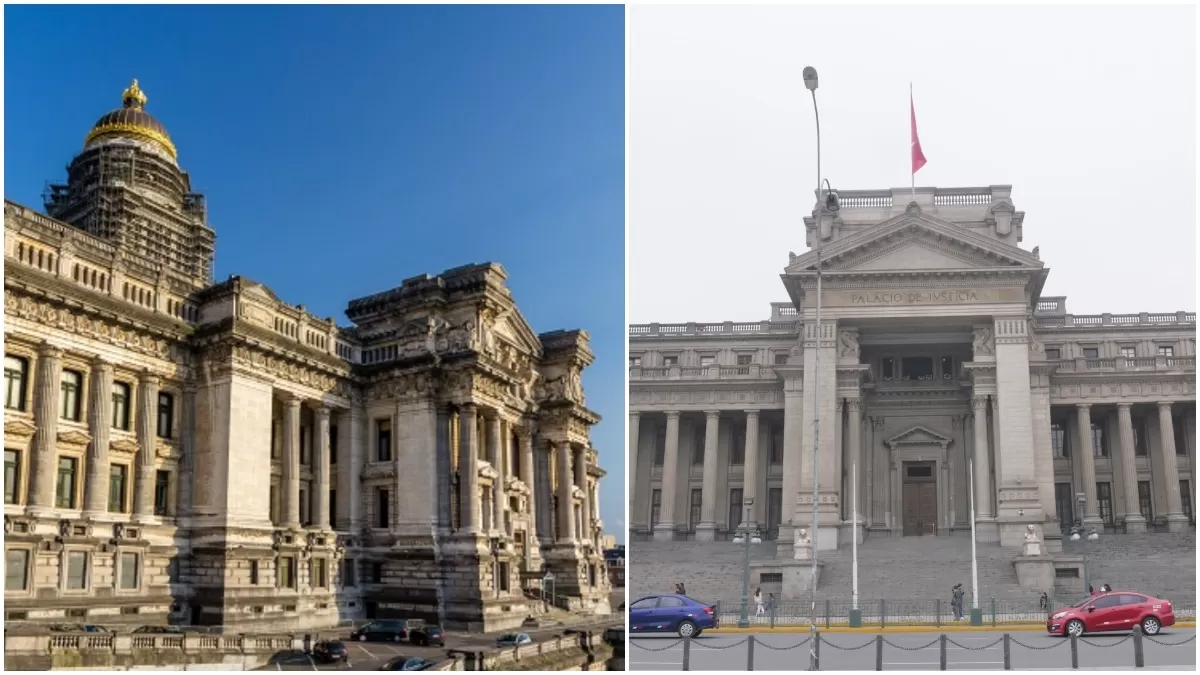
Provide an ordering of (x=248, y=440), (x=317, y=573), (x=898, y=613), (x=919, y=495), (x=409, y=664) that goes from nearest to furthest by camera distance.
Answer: (x=409, y=664) < (x=898, y=613) < (x=248, y=440) < (x=317, y=573) < (x=919, y=495)

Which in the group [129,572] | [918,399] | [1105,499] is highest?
[918,399]

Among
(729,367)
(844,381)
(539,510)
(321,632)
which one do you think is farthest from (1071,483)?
(321,632)

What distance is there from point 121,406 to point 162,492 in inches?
121

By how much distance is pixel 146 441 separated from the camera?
34.3 metres

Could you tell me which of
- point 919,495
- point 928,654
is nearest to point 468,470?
point 928,654

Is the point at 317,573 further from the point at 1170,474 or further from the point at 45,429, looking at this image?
the point at 1170,474

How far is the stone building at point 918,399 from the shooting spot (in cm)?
5481

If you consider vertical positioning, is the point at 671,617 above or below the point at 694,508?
below

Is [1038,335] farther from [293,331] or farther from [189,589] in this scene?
[189,589]

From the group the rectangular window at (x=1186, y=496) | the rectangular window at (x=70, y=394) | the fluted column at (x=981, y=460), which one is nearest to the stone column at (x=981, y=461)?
the fluted column at (x=981, y=460)

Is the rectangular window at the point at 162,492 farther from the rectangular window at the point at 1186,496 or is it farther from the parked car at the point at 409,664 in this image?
the rectangular window at the point at 1186,496

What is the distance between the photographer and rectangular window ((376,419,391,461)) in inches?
1676

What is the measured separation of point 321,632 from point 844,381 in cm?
3018

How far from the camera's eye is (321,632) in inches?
1416
